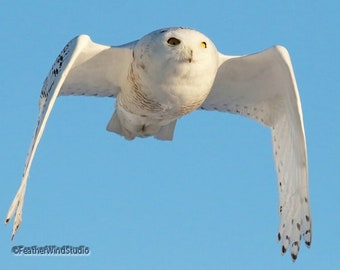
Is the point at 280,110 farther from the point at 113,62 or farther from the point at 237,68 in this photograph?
the point at 113,62

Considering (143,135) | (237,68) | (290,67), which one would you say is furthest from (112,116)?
(290,67)

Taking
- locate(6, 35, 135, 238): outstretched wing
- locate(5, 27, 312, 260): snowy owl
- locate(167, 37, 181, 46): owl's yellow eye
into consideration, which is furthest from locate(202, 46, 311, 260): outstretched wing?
locate(167, 37, 181, 46): owl's yellow eye

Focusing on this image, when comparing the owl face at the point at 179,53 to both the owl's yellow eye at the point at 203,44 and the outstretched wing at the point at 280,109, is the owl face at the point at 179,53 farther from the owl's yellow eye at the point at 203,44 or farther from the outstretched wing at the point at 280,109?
the outstretched wing at the point at 280,109

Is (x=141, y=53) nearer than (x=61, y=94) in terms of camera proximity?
Yes

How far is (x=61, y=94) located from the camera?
12586mm

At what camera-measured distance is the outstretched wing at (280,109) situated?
A: 11750 millimetres

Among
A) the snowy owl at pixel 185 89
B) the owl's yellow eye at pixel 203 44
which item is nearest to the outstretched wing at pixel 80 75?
the snowy owl at pixel 185 89

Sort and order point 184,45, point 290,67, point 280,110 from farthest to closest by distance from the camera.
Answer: point 280,110 → point 290,67 → point 184,45

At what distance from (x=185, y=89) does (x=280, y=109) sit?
210 centimetres

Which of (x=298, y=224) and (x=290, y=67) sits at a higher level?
(x=290, y=67)

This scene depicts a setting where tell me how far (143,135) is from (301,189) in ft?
7.48

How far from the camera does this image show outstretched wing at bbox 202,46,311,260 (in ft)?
38.5

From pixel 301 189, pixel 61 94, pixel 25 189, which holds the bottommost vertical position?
pixel 25 189

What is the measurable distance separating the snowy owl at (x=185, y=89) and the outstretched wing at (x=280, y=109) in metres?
0.01
